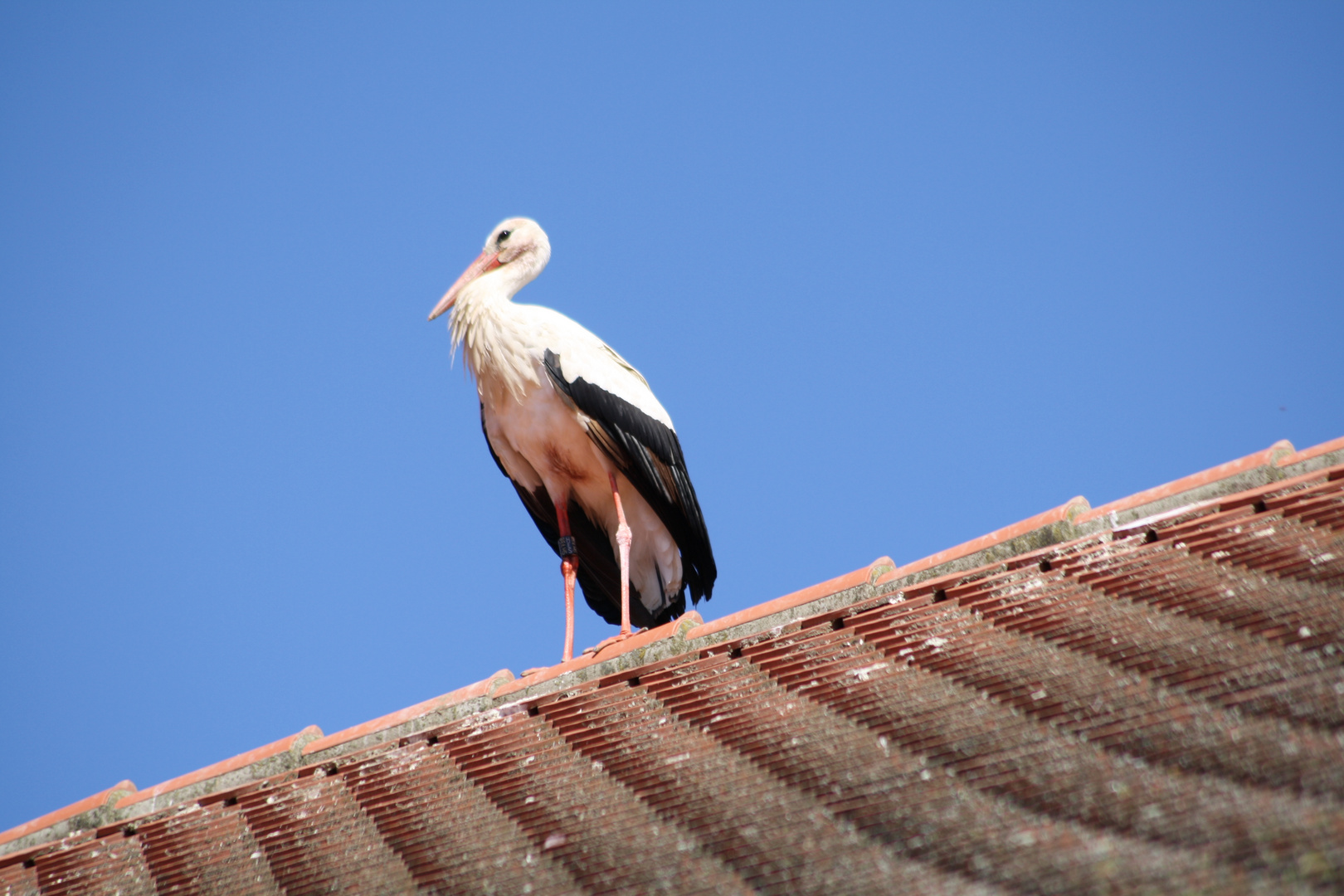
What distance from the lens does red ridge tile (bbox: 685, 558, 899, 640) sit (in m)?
4.23

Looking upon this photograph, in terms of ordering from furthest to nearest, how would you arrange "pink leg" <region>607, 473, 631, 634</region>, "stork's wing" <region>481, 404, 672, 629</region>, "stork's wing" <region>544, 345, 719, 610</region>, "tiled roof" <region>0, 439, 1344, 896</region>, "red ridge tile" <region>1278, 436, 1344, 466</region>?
"stork's wing" <region>481, 404, 672, 629</region>, "pink leg" <region>607, 473, 631, 634</region>, "stork's wing" <region>544, 345, 719, 610</region>, "red ridge tile" <region>1278, 436, 1344, 466</region>, "tiled roof" <region>0, 439, 1344, 896</region>

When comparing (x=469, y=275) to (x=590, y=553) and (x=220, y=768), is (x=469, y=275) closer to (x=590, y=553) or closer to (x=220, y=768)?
(x=590, y=553)

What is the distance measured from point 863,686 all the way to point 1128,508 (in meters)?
1.24

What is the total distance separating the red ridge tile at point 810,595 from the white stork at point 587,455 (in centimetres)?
203

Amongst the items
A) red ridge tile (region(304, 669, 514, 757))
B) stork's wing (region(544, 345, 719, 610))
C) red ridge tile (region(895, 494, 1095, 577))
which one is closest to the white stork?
stork's wing (region(544, 345, 719, 610))

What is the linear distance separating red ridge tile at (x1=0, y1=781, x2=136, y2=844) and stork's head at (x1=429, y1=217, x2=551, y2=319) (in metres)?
3.59

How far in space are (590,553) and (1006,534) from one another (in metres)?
3.48

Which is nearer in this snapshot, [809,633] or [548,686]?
[809,633]

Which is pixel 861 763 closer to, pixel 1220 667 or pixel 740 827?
pixel 740 827

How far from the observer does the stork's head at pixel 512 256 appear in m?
7.63

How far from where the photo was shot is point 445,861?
332 cm

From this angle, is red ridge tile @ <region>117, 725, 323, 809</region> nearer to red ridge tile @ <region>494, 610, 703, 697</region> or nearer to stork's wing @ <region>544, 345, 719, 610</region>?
red ridge tile @ <region>494, 610, 703, 697</region>

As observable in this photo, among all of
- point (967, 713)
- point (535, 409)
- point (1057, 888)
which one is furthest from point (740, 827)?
point (535, 409)

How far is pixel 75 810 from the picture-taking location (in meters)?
4.84
